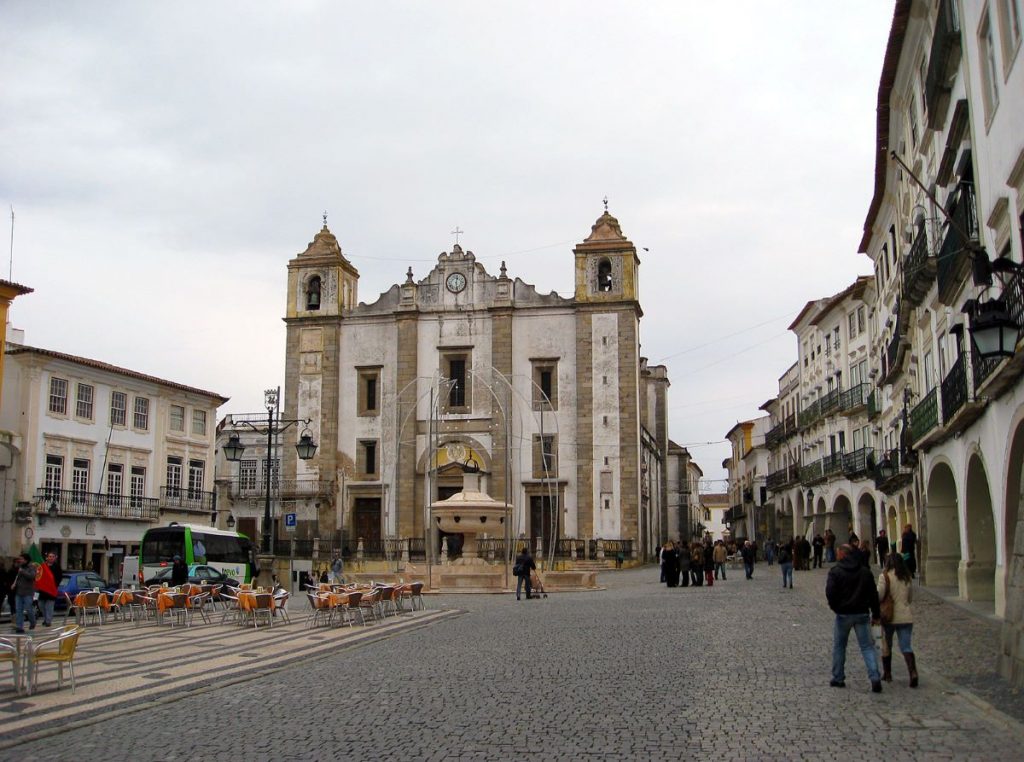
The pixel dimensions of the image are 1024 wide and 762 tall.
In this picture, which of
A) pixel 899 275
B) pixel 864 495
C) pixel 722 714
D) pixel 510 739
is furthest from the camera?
pixel 864 495

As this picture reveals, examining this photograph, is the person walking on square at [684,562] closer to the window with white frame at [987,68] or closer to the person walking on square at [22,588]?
the window with white frame at [987,68]

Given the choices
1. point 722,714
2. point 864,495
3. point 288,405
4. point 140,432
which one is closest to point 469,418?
point 288,405

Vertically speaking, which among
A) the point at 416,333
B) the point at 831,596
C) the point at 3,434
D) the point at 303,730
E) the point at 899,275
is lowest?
the point at 303,730

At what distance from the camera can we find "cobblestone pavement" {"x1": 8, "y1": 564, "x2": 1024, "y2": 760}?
775 cm

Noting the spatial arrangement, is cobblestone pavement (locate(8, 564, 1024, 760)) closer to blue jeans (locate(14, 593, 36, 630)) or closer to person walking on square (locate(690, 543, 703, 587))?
blue jeans (locate(14, 593, 36, 630))

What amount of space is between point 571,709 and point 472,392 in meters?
41.4

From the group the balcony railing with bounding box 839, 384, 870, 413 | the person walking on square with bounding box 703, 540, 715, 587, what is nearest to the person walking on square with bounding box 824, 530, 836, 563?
the balcony railing with bounding box 839, 384, 870, 413

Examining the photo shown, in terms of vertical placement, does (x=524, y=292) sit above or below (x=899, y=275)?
above

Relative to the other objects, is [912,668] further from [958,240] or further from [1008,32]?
[958,240]

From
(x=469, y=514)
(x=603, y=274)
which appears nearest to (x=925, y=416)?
(x=469, y=514)

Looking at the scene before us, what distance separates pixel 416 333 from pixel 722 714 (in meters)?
43.2

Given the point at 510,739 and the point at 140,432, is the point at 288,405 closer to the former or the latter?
the point at 140,432

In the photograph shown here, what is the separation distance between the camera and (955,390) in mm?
18531

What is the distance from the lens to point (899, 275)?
26812 millimetres
